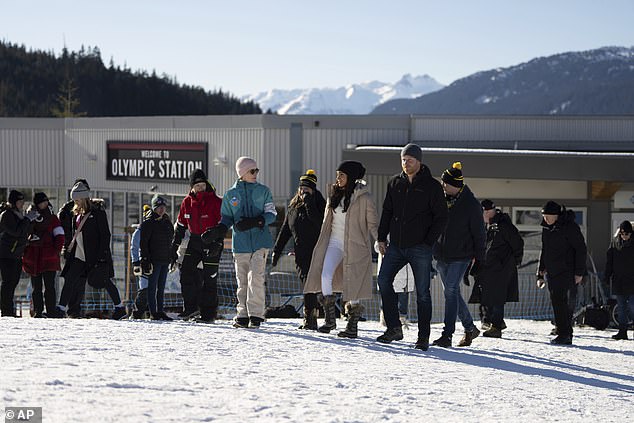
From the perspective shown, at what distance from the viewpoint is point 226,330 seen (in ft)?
31.0

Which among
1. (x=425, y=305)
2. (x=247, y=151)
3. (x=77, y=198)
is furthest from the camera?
(x=247, y=151)

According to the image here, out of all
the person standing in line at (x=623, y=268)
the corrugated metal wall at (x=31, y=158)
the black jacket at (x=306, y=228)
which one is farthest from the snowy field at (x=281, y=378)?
the corrugated metal wall at (x=31, y=158)

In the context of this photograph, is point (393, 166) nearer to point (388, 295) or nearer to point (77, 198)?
point (77, 198)

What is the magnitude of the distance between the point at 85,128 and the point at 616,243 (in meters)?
22.4

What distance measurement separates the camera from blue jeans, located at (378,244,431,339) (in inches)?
340

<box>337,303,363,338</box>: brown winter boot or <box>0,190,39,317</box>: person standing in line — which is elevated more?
<box>0,190,39,317</box>: person standing in line

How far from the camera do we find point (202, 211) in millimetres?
10688

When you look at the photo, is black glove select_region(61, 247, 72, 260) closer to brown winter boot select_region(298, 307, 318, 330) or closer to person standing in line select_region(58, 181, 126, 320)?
person standing in line select_region(58, 181, 126, 320)

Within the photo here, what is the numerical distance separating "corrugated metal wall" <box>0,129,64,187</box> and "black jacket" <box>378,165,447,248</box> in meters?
26.1

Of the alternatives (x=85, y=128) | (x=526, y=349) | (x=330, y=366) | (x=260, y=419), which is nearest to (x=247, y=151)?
(x=85, y=128)

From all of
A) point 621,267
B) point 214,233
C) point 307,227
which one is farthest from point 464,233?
point 621,267

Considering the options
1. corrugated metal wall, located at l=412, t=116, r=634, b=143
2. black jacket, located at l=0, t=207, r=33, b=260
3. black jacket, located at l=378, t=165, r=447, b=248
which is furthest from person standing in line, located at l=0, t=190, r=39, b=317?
corrugated metal wall, located at l=412, t=116, r=634, b=143

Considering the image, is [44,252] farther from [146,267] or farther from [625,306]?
[625,306]

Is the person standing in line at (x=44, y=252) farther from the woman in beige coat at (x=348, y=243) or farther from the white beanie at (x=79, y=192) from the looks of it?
the woman in beige coat at (x=348, y=243)
